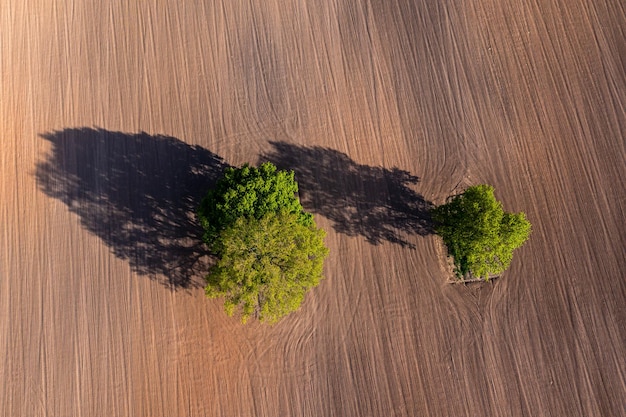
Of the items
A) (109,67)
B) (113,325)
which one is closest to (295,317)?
(113,325)

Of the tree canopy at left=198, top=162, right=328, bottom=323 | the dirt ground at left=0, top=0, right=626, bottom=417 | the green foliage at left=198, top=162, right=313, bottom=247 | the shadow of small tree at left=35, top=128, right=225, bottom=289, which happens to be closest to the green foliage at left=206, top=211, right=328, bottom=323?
the tree canopy at left=198, top=162, right=328, bottom=323

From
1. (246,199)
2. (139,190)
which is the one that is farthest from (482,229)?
(139,190)

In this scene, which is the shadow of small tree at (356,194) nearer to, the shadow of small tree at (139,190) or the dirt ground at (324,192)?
the dirt ground at (324,192)

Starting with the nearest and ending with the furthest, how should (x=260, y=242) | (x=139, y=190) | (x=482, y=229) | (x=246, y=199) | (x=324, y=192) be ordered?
(x=260, y=242) → (x=246, y=199) → (x=482, y=229) → (x=139, y=190) → (x=324, y=192)

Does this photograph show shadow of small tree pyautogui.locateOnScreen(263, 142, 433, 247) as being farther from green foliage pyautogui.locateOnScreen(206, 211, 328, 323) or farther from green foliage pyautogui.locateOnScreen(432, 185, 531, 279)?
green foliage pyautogui.locateOnScreen(206, 211, 328, 323)

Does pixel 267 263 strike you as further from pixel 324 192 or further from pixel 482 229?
pixel 482 229

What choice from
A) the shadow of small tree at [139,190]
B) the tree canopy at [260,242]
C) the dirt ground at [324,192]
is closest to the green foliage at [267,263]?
the tree canopy at [260,242]
